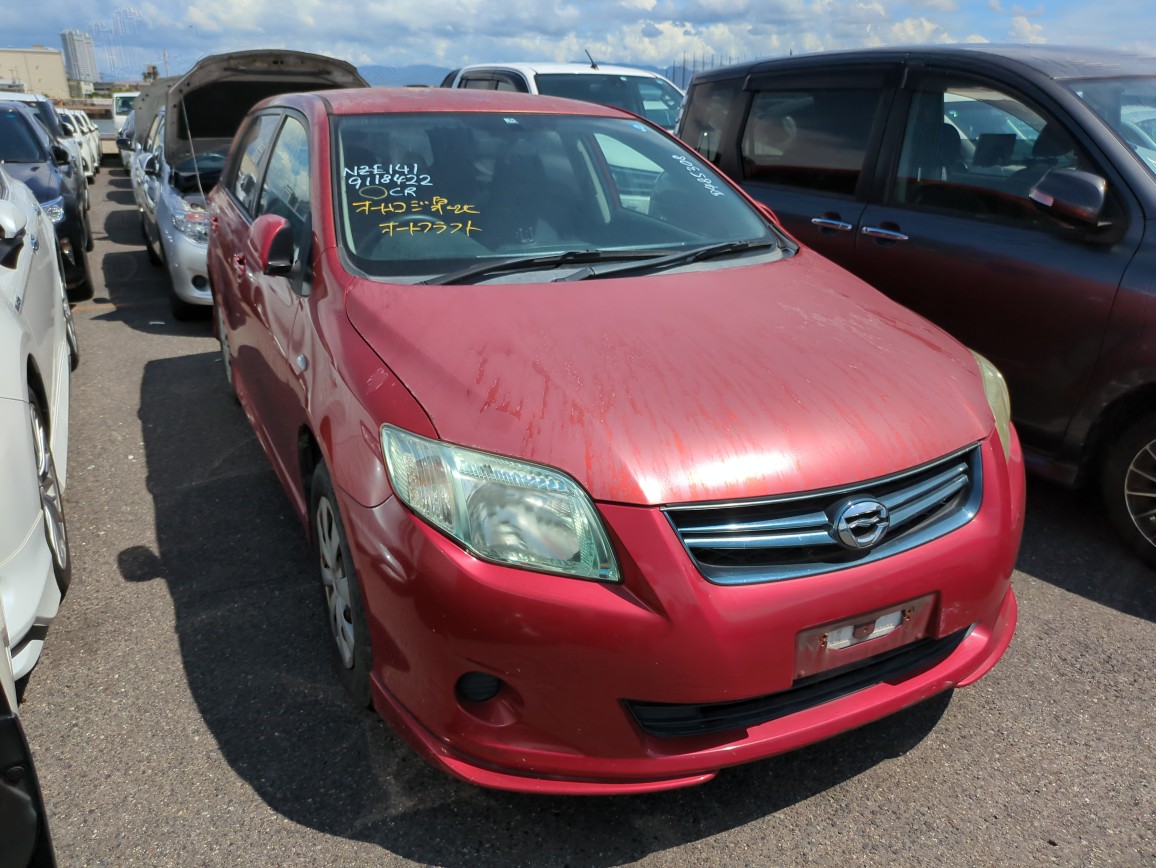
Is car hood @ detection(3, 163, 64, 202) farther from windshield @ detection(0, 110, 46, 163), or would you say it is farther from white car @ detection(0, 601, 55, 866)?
white car @ detection(0, 601, 55, 866)

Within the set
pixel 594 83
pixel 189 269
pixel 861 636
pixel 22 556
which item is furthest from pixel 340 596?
pixel 594 83

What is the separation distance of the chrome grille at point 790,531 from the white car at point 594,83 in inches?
288

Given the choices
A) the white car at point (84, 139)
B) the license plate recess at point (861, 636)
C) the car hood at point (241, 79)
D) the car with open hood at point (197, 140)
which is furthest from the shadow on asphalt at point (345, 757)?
the white car at point (84, 139)

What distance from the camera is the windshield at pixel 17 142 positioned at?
25.7 feet

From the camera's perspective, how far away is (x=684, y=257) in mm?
2986

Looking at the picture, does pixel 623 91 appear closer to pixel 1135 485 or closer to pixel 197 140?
pixel 197 140

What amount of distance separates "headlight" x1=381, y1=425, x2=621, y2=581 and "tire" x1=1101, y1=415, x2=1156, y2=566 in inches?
94.8

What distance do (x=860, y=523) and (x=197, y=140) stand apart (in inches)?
335

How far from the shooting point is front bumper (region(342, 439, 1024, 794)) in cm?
190

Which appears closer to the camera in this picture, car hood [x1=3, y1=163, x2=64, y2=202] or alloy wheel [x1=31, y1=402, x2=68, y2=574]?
alloy wheel [x1=31, y1=402, x2=68, y2=574]

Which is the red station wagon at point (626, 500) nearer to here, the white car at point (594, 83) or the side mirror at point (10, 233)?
the side mirror at point (10, 233)

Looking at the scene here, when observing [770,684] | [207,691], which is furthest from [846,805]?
[207,691]

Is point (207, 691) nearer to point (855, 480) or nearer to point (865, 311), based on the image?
point (855, 480)

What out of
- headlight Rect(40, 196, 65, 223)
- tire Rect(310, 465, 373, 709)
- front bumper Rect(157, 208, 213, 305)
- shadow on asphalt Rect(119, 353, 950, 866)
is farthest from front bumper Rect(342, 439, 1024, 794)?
headlight Rect(40, 196, 65, 223)
